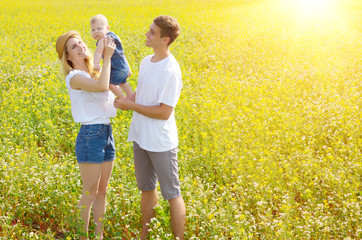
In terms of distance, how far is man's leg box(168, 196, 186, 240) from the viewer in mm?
4445

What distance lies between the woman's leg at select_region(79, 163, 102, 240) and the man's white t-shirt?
54 cm

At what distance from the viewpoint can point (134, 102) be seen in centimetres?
424

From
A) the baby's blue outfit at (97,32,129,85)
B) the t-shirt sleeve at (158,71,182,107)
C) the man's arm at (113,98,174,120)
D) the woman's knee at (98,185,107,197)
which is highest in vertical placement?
the baby's blue outfit at (97,32,129,85)

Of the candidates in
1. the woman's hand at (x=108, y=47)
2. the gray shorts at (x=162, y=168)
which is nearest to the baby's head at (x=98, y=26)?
the woman's hand at (x=108, y=47)

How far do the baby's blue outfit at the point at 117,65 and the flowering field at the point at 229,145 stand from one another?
4.89ft

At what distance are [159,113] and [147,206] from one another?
47.6 inches

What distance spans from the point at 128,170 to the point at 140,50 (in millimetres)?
8859

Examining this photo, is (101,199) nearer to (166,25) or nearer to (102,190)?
(102,190)

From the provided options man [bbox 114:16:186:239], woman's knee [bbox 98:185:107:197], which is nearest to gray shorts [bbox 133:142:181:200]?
man [bbox 114:16:186:239]

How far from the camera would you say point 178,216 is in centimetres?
449

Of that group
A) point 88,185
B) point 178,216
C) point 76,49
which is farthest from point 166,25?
point 178,216

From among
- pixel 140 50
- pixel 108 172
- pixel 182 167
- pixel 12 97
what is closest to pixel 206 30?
pixel 140 50

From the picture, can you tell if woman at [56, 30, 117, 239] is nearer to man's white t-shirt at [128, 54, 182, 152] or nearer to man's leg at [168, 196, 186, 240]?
man's white t-shirt at [128, 54, 182, 152]

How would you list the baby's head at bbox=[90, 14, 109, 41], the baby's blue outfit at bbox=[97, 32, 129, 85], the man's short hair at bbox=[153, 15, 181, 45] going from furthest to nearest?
the baby's blue outfit at bbox=[97, 32, 129, 85], the baby's head at bbox=[90, 14, 109, 41], the man's short hair at bbox=[153, 15, 181, 45]
